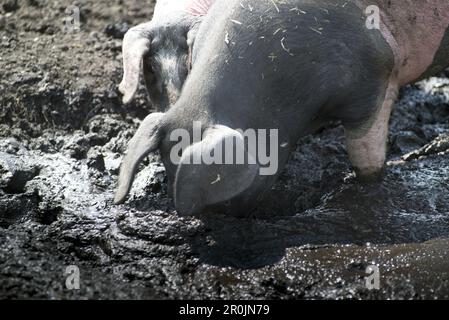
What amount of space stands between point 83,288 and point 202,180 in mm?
666

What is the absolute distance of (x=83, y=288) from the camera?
11.1 ft

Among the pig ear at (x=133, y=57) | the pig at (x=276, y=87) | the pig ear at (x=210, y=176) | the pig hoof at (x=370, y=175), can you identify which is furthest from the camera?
the pig hoof at (x=370, y=175)

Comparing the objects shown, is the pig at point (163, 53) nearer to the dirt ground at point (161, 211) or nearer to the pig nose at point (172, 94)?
the pig nose at point (172, 94)

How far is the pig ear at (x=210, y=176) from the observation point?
3471 millimetres

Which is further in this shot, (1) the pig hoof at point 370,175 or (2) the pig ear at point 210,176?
(1) the pig hoof at point 370,175

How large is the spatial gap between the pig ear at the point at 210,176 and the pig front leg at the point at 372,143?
0.86 metres

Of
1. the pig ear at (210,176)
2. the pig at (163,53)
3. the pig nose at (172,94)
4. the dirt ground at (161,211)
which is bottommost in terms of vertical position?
the dirt ground at (161,211)

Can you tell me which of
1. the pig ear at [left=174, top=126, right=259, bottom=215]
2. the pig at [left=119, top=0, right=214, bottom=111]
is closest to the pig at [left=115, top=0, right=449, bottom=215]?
the pig ear at [left=174, top=126, right=259, bottom=215]

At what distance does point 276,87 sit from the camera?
392cm

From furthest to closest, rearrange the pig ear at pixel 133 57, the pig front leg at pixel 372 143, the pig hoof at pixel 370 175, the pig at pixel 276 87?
the pig hoof at pixel 370 175
the pig front leg at pixel 372 143
the pig ear at pixel 133 57
the pig at pixel 276 87

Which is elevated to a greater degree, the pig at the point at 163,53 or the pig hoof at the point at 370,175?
the pig at the point at 163,53

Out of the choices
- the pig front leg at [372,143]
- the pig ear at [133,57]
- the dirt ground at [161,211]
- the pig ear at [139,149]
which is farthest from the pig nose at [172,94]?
the pig front leg at [372,143]
